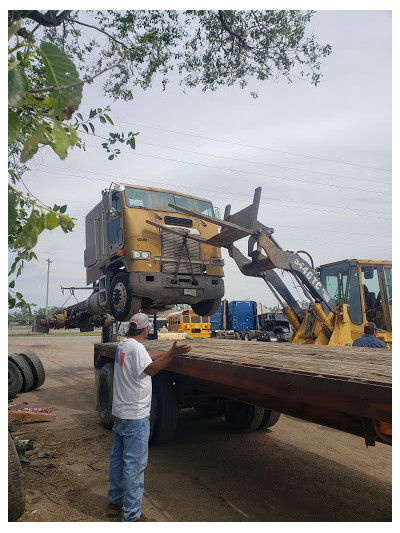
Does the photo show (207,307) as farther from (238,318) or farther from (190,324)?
(238,318)

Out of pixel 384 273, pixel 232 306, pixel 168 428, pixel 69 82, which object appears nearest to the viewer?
pixel 69 82

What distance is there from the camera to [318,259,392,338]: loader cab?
870 cm

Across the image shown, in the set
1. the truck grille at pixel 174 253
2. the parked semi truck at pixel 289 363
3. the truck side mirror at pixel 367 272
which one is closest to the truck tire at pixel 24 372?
the parked semi truck at pixel 289 363

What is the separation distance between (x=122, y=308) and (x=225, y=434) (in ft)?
10.3

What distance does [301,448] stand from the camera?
242 inches

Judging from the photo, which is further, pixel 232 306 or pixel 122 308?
pixel 232 306

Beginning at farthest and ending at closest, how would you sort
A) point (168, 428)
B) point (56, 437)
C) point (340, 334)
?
point (340, 334)
point (56, 437)
point (168, 428)

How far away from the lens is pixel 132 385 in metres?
3.98

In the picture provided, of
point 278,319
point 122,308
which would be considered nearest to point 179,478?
point 122,308

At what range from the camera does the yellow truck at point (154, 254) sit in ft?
26.8

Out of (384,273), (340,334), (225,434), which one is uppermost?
(384,273)

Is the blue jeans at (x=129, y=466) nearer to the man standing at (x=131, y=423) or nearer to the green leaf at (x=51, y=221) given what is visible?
the man standing at (x=131, y=423)

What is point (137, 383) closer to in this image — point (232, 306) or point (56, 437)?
point (56, 437)

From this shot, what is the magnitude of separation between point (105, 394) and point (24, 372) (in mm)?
3985
